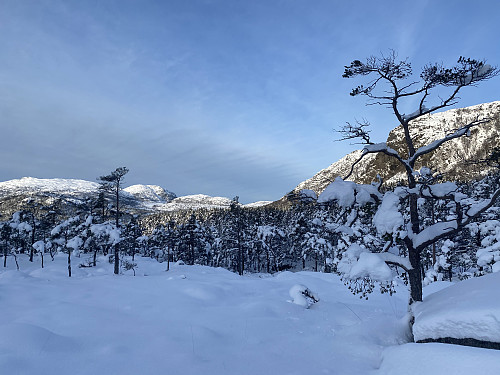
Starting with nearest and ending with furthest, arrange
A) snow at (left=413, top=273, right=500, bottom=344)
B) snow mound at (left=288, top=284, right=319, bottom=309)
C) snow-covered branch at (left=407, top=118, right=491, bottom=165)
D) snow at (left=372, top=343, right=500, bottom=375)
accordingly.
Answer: snow at (left=372, top=343, right=500, bottom=375)
snow at (left=413, top=273, right=500, bottom=344)
snow-covered branch at (left=407, top=118, right=491, bottom=165)
snow mound at (left=288, top=284, right=319, bottom=309)

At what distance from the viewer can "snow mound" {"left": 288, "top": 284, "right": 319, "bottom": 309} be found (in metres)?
11.3

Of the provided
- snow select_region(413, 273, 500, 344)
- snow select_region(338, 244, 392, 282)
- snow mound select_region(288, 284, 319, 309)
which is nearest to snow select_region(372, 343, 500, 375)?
snow select_region(413, 273, 500, 344)

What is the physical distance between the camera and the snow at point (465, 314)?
4.72 m

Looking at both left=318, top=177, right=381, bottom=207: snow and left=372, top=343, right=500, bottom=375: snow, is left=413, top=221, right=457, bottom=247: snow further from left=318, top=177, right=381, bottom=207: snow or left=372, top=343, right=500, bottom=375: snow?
left=372, top=343, right=500, bottom=375: snow

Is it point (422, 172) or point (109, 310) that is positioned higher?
point (422, 172)

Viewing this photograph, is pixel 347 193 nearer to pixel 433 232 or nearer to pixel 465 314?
pixel 433 232

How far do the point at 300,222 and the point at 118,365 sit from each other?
38.9 m

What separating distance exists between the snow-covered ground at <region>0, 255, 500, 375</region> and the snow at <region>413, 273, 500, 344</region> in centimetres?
66

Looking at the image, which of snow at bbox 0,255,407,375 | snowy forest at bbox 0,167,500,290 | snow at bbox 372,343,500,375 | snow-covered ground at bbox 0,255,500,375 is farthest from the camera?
snowy forest at bbox 0,167,500,290

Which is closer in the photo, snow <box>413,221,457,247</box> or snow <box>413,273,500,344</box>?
snow <box>413,273,500,344</box>

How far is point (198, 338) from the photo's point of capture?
6988 mm

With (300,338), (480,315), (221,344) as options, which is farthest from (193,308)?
(480,315)

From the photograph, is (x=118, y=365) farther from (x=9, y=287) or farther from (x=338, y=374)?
(x=9, y=287)

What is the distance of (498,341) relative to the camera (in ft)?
14.9
